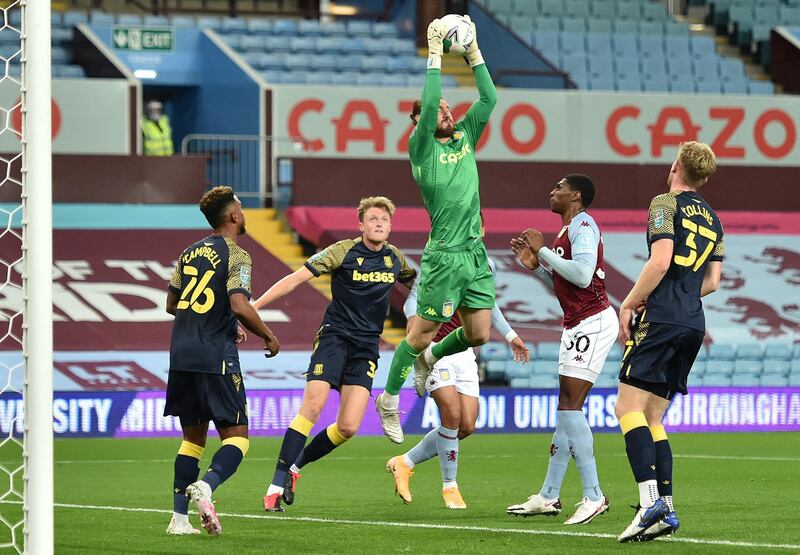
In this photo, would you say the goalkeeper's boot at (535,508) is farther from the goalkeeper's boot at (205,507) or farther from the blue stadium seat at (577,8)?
the blue stadium seat at (577,8)

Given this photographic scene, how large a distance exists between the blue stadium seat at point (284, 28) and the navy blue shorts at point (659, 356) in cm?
1923

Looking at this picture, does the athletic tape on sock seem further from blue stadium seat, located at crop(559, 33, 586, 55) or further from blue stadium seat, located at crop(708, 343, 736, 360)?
blue stadium seat, located at crop(559, 33, 586, 55)

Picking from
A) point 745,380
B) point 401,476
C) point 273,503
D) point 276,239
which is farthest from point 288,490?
point 276,239

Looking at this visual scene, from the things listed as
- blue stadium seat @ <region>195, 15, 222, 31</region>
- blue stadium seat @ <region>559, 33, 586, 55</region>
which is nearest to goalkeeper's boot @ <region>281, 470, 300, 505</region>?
blue stadium seat @ <region>195, 15, 222, 31</region>

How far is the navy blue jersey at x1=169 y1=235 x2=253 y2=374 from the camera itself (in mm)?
7348

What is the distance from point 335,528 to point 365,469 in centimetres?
486

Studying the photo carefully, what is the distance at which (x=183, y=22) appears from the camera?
2520 centimetres

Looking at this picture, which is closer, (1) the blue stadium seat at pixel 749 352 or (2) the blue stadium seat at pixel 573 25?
(1) the blue stadium seat at pixel 749 352

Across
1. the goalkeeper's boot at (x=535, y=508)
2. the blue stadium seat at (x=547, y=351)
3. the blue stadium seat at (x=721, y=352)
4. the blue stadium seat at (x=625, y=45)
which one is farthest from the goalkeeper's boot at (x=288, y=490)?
the blue stadium seat at (x=625, y=45)

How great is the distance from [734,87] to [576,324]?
19004mm

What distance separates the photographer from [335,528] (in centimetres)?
761

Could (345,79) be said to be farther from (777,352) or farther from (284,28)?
(777,352)

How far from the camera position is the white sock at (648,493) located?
685cm

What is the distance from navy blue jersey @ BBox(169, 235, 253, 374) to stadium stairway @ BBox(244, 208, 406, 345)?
13.4 m
